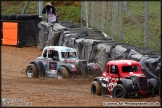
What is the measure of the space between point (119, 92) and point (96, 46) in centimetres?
505

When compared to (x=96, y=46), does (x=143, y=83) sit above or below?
below

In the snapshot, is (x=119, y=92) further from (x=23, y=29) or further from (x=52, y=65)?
Result: (x=23, y=29)

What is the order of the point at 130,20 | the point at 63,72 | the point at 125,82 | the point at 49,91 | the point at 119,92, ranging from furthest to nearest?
the point at 130,20, the point at 63,72, the point at 49,91, the point at 119,92, the point at 125,82

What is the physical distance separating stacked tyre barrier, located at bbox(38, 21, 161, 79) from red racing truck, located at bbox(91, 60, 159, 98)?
18.2 inches

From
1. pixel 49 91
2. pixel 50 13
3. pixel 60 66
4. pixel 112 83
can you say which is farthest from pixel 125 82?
pixel 50 13

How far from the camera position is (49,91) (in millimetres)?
13148

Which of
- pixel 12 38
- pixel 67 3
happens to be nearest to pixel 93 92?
pixel 12 38

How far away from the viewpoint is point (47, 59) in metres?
16.9

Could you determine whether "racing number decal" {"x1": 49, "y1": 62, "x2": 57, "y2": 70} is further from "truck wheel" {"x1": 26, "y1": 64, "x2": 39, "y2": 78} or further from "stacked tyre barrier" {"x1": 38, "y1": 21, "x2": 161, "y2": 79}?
"stacked tyre barrier" {"x1": 38, "y1": 21, "x2": 161, "y2": 79}

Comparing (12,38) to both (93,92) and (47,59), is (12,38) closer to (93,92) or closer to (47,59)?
(47,59)

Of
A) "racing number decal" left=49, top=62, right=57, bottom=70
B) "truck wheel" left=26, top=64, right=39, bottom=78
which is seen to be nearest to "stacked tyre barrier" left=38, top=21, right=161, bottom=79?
"racing number decal" left=49, top=62, right=57, bottom=70

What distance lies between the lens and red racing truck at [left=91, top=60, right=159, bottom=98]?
12.1 metres

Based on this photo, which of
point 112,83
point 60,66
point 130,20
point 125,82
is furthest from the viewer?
point 130,20

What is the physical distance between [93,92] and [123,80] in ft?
3.63
